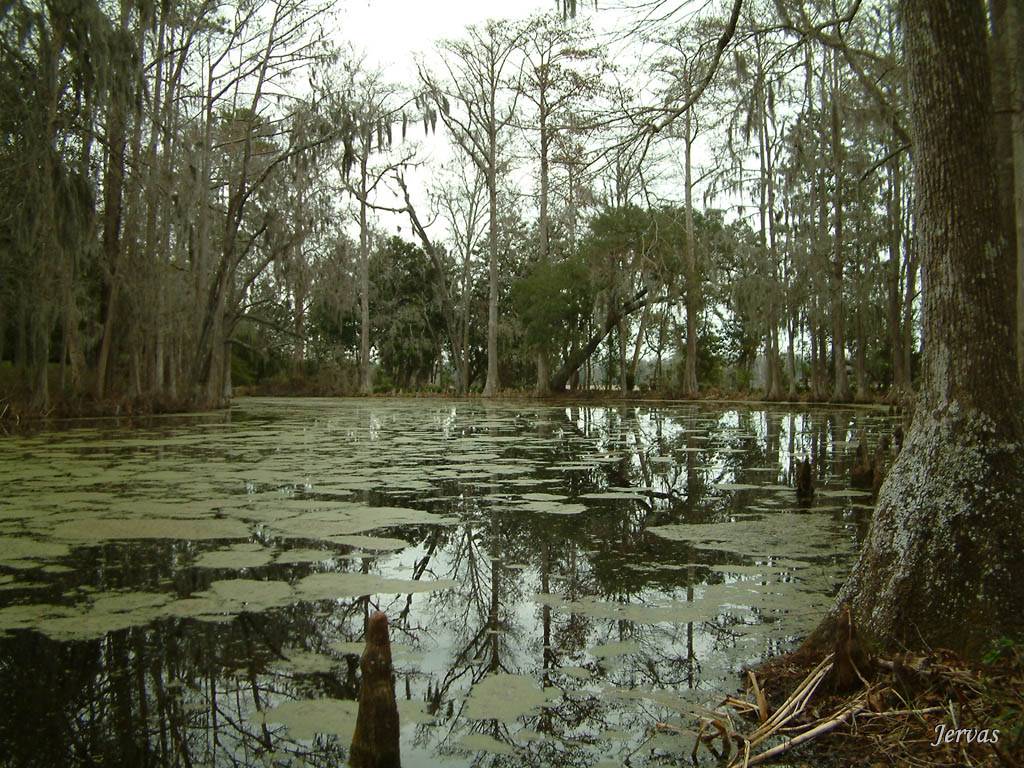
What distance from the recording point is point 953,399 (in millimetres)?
2756

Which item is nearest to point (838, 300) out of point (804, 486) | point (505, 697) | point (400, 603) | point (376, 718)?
point (804, 486)

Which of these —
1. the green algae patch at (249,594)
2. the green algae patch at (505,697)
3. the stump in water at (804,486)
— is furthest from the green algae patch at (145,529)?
the stump in water at (804,486)

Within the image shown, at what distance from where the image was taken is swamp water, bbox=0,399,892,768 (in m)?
2.28

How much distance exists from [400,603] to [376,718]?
4.90 feet

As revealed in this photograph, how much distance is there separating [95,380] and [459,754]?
51.4 feet

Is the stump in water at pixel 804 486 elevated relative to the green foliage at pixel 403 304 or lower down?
lower down

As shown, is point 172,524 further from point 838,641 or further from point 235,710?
point 838,641

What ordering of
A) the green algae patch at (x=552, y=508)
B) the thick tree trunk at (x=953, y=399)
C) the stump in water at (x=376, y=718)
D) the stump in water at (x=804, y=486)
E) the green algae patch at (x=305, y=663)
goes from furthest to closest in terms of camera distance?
the stump in water at (x=804, y=486), the green algae patch at (x=552, y=508), the green algae patch at (x=305, y=663), the thick tree trunk at (x=953, y=399), the stump in water at (x=376, y=718)

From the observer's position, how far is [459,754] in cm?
214

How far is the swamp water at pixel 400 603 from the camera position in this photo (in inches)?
89.7

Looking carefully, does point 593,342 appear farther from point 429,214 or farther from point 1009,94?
point 1009,94

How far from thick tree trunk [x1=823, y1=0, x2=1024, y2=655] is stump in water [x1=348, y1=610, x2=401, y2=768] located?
1.62m

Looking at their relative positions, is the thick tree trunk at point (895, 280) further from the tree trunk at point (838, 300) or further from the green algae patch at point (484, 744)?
the green algae patch at point (484, 744)

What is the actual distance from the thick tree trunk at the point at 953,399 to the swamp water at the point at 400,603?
636 mm
